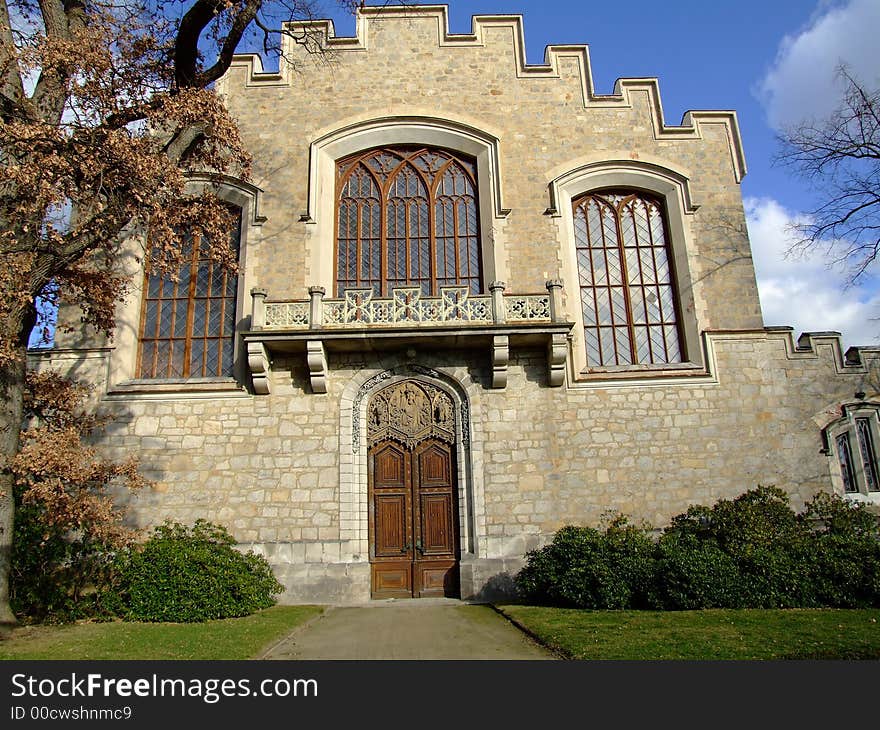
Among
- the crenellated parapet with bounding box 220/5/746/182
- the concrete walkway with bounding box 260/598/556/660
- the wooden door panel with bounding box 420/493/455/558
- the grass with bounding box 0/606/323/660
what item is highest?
the crenellated parapet with bounding box 220/5/746/182

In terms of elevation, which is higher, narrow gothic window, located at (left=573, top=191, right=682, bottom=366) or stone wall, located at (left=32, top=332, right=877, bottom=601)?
narrow gothic window, located at (left=573, top=191, right=682, bottom=366)

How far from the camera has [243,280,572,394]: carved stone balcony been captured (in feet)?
45.1

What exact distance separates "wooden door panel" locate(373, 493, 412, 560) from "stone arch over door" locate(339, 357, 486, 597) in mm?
232

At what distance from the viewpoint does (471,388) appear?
14.3 meters

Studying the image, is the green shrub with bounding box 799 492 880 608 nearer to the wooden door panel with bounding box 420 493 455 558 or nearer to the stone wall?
the stone wall

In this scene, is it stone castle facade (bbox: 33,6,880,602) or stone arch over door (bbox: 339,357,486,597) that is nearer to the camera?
stone arch over door (bbox: 339,357,486,597)

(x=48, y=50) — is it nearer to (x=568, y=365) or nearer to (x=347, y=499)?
(x=347, y=499)

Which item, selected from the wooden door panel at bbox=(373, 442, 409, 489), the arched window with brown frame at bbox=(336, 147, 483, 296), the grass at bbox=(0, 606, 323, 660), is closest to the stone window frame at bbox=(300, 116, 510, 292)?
the arched window with brown frame at bbox=(336, 147, 483, 296)

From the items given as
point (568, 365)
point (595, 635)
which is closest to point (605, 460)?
point (568, 365)

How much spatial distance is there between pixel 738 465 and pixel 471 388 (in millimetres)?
5854

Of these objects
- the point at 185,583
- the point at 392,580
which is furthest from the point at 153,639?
the point at 392,580

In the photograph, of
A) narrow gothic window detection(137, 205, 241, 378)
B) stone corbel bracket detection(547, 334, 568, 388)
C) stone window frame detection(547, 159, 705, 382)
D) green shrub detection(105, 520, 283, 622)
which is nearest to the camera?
green shrub detection(105, 520, 283, 622)

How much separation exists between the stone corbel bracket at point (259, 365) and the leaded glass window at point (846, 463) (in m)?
12.3

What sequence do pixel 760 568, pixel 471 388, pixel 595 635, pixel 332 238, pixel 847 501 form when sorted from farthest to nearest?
pixel 332 238
pixel 471 388
pixel 847 501
pixel 760 568
pixel 595 635
